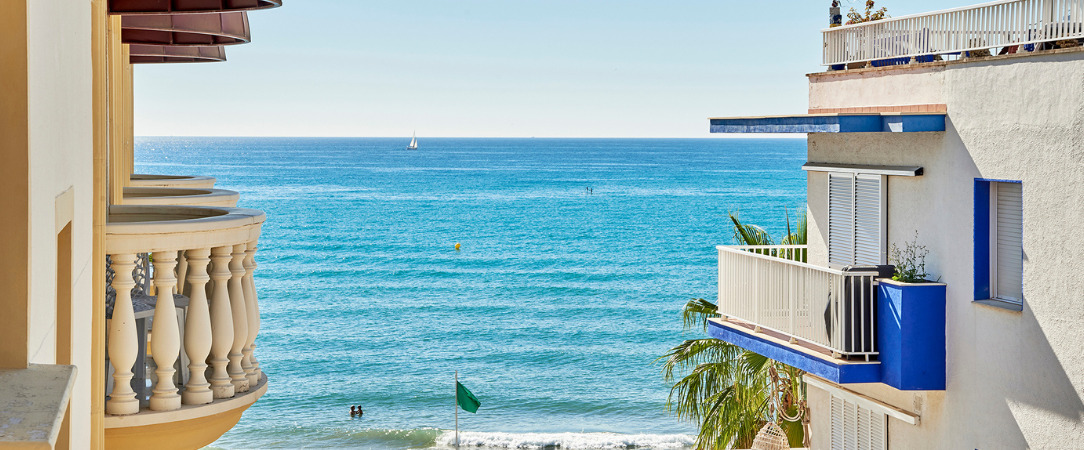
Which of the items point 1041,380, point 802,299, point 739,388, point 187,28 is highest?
point 187,28

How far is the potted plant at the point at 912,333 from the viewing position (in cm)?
1161

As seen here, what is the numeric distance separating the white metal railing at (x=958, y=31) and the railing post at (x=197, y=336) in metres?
7.91

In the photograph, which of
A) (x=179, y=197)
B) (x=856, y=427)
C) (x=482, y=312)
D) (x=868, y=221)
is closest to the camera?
(x=179, y=197)

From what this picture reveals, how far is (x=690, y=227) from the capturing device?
3450 inches

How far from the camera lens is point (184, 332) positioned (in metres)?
7.38

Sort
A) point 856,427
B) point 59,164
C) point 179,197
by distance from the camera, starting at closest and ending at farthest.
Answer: point 59,164 < point 179,197 < point 856,427

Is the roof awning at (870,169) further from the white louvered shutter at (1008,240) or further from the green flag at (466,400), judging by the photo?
the green flag at (466,400)

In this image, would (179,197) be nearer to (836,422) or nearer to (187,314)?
(187,314)

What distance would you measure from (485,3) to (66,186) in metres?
149

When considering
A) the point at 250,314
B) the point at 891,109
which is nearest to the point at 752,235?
the point at 891,109

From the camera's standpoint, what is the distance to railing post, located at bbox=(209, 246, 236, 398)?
284 inches

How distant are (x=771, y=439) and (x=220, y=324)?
1106 cm

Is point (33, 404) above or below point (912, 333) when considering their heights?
above

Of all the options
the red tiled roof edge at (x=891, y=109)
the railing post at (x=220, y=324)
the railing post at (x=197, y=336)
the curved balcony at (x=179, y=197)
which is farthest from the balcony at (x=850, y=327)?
the railing post at (x=197, y=336)
